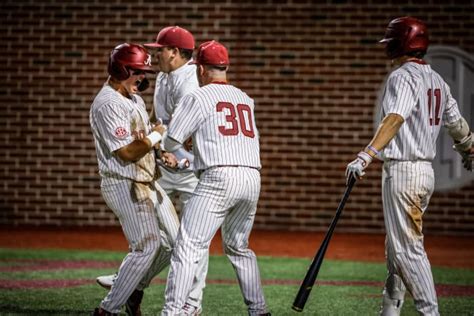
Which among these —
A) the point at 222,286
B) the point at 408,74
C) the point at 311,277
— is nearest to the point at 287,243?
the point at 222,286

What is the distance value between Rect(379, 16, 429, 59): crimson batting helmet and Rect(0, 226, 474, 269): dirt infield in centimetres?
657

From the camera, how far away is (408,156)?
6.88 meters

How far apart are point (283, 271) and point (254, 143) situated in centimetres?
535

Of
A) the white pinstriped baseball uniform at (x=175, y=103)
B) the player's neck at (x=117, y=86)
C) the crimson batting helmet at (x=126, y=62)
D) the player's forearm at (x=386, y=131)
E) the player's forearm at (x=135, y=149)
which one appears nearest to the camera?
the player's forearm at (x=386, y=131)

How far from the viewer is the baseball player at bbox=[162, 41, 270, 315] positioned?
6762mm

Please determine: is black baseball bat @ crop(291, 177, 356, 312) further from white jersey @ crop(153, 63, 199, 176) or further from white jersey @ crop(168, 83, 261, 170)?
white jersey @ crop(153, 63, 199, 176)

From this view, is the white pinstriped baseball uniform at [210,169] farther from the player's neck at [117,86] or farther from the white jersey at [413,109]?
the white jersey at [413,109]

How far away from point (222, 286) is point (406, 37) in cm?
442

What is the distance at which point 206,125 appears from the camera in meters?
6.86

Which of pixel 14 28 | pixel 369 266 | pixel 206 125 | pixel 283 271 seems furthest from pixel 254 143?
pixel 14 28

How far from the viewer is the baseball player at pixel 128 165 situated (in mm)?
7066

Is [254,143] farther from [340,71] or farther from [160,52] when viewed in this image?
[340,71]

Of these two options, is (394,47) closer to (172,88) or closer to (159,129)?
(159,129)

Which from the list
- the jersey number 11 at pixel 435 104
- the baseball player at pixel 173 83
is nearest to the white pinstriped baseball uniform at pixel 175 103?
the baseball player at pixel 173 83
